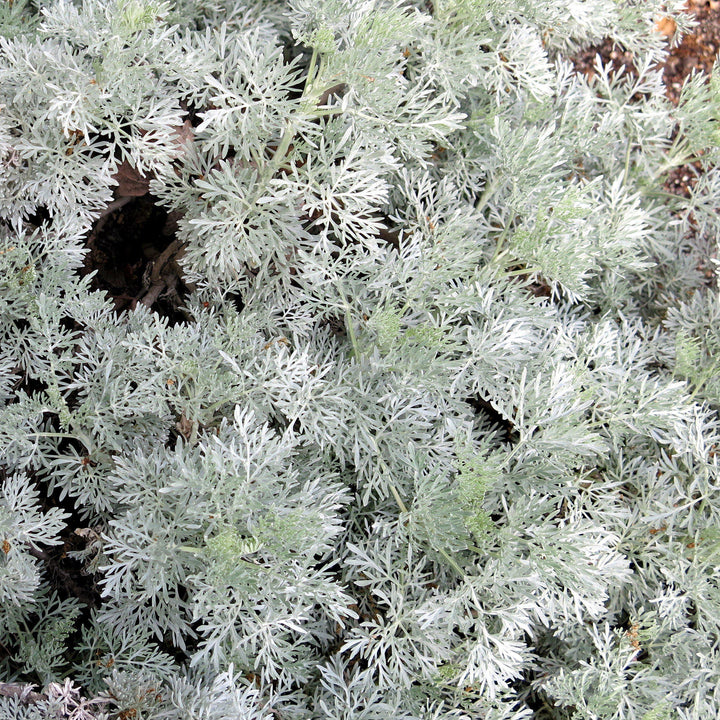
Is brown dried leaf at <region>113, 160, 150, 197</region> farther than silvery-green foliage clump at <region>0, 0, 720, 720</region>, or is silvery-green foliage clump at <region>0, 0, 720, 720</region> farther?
brown dried leaf at <region>113, 160, 150, 197</region>

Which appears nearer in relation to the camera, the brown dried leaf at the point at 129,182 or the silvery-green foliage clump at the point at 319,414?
the silvery-green foliage clump at the point at 319,414

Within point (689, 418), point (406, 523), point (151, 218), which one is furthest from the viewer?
point (151, 218)

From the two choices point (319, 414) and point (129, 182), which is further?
point (129, 182)

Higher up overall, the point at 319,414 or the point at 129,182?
the point at 129,182

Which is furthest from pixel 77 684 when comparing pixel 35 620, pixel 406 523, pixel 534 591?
pixel 534 591

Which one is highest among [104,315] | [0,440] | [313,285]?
[313,285]

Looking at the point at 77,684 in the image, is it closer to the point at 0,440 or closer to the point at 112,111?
the point at 0,440

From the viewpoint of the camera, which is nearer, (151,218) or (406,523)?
(406,523)

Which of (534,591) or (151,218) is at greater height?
(151,218)
